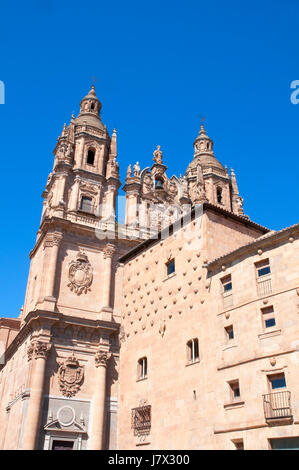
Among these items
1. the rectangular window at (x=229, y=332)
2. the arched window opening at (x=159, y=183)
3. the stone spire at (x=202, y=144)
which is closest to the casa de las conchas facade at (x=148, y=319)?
the rectangular window at (x=229, y=332)

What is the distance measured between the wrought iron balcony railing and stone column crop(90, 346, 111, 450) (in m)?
17.1

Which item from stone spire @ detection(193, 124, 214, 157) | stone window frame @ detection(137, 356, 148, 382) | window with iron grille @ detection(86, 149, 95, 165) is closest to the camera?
stone window frame @ detection(137, 356, 148, 382)

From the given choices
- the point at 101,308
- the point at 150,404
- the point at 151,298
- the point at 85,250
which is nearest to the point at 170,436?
the point at 150,404

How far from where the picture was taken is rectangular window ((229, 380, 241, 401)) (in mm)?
20812

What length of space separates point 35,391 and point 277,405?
18.5 m

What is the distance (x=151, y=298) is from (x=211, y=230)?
5717mm

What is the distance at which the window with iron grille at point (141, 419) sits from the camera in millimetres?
25459

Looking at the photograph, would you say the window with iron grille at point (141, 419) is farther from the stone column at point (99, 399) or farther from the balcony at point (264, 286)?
the balcony at point (264, 286)

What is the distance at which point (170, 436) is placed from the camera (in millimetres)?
23375

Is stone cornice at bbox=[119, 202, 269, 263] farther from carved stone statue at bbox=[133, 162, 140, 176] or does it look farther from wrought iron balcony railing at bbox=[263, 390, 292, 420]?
carved stone statue at bbox=[133, 162, 140, 176]

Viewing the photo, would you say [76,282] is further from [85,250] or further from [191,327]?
[191,327]

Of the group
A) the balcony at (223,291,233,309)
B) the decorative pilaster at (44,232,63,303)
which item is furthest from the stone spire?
the balcony at (223,291,233,309)

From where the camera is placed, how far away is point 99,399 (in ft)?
110

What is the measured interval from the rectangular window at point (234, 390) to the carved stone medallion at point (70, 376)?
15716mm
